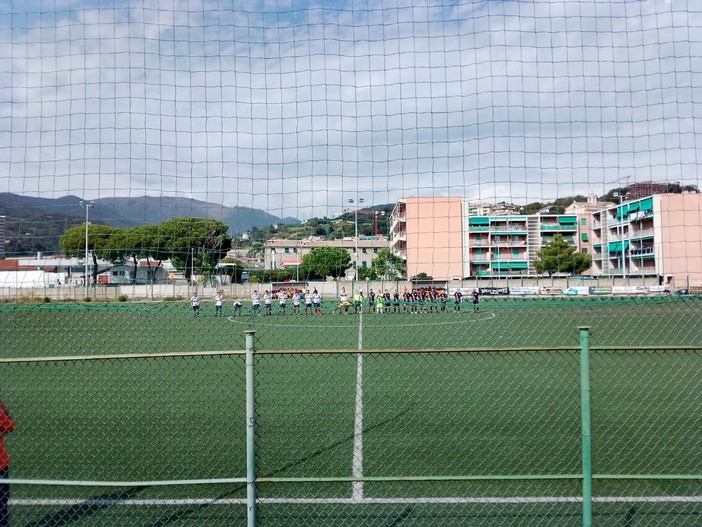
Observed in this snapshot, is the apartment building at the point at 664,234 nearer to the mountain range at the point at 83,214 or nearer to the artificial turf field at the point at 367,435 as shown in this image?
the artificial turf field at the point at 367,435

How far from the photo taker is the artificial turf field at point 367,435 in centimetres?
489

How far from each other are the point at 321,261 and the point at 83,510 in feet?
31.8

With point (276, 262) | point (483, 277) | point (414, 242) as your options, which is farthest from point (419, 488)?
point (483, 277)

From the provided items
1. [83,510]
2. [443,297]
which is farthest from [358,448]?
[443,297]

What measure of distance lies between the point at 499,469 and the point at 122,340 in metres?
17.5

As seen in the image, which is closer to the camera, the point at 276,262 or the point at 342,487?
the point at 342,487

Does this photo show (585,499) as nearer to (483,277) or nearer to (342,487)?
(342,487)

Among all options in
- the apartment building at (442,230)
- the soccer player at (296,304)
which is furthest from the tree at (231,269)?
the apartment building at (442,230)

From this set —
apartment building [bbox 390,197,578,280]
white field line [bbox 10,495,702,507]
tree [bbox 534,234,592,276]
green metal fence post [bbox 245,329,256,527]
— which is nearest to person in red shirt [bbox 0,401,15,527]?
white field line [bbox 10,495,702,507]

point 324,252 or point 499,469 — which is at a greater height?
point 324,252

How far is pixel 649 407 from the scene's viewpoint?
337 inches

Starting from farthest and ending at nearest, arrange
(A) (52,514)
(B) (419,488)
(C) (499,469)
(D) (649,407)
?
(D) (649,407) < (C) (499,469) < (B) (419,488) < (A) (52,514)

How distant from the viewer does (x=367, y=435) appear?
7145 mm

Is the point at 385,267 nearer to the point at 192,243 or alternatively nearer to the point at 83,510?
the point at 192,243
